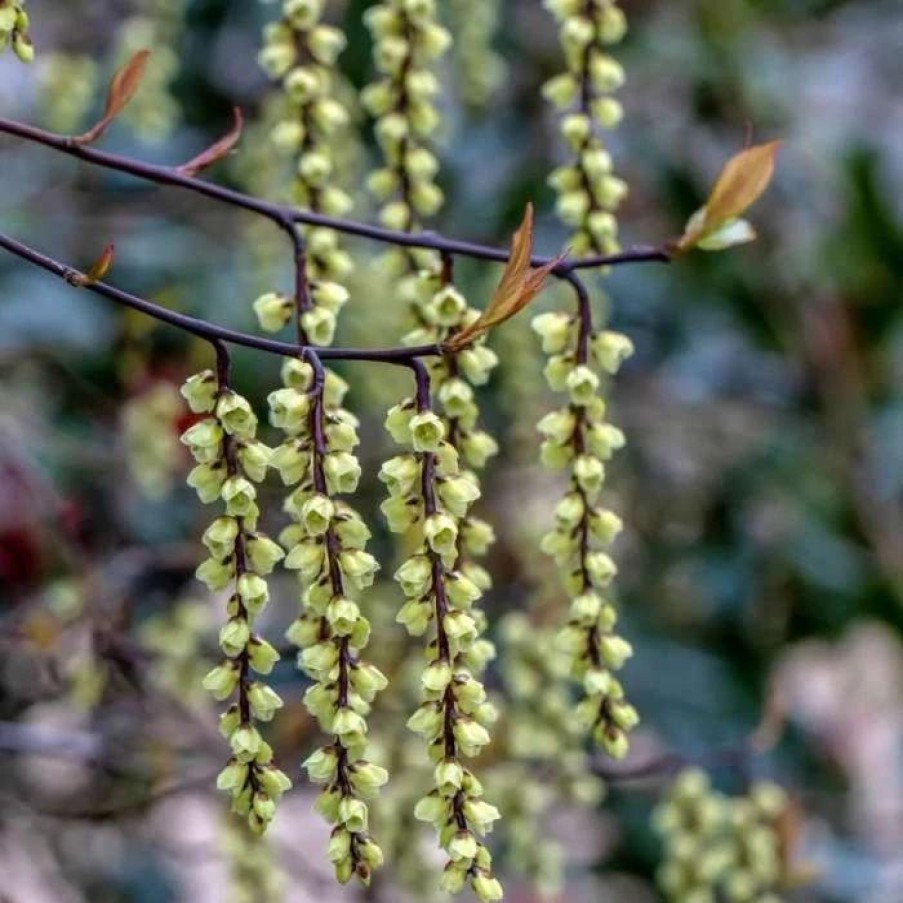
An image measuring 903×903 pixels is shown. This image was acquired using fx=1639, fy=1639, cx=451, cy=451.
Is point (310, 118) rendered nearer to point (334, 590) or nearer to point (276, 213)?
point (276, 213)

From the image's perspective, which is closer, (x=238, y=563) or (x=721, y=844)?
(x=238, y=563)

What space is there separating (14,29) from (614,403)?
3.91ft

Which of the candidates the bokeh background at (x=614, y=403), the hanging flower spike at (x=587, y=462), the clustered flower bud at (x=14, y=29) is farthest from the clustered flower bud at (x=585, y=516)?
the bokeh background at (x=614, y=403)

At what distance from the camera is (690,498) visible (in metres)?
1.73

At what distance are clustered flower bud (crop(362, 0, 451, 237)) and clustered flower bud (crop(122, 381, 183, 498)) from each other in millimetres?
450

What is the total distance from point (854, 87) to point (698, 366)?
51cm

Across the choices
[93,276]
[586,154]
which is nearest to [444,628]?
[93,276]

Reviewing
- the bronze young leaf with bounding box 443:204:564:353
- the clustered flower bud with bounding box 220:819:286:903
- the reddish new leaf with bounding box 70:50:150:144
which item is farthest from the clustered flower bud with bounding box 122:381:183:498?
the bronze young leaf with bounding box 443:204:564:353

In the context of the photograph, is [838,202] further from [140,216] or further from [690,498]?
[140,216]

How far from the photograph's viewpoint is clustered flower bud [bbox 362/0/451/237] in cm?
73

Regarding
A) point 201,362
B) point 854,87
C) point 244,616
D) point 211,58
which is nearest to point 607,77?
point 244,616

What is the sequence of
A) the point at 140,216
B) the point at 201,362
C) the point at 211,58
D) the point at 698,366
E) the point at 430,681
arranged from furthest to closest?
the point at 698,366 → the point at 211,58 → the point at 140,216 → the point at 201,362 → the point at 430,681

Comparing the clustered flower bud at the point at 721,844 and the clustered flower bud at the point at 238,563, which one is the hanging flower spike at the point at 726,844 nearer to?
the clustered flower bud at the point at 721,844

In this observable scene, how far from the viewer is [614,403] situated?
1.72 meters
